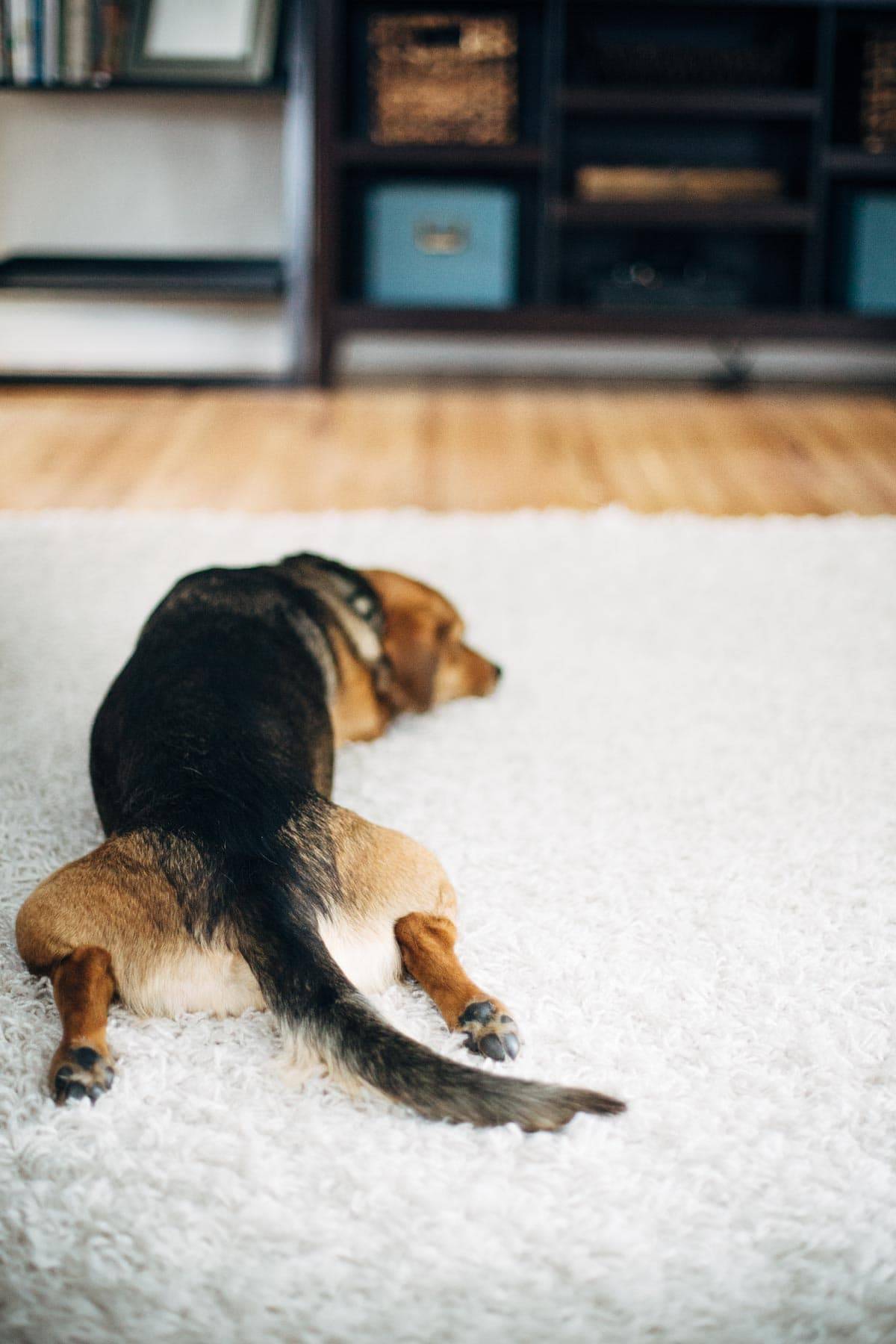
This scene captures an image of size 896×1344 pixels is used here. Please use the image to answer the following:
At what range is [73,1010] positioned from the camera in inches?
43.9

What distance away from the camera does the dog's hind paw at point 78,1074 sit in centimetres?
108

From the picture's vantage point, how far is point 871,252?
12.7 feet

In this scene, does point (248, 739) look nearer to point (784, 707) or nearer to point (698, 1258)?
point (698, 1258)

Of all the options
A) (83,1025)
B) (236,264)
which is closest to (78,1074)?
(83,1025)

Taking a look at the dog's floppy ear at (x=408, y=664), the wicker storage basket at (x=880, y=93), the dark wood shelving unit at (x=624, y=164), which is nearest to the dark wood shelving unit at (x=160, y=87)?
the dark wood shelving unit at (x=624, y=164)

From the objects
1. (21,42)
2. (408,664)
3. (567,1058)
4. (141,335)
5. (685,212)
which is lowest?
(567,1058)

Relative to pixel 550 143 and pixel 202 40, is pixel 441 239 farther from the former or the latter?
pixel 202 40

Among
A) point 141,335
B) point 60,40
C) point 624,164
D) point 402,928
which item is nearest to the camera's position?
point 402,928

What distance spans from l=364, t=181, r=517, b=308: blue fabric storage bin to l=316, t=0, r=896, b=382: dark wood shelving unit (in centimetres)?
5

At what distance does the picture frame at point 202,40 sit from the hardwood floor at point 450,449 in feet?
2.74

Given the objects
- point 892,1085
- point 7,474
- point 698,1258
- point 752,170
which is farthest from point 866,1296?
point 752,170

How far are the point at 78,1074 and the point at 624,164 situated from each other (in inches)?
139

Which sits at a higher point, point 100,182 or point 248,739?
point 100,182

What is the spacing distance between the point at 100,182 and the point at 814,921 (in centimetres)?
353
